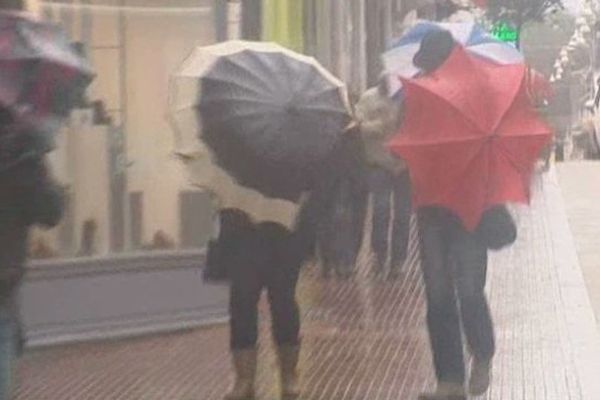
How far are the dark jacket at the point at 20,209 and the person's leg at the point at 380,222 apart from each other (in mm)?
9707

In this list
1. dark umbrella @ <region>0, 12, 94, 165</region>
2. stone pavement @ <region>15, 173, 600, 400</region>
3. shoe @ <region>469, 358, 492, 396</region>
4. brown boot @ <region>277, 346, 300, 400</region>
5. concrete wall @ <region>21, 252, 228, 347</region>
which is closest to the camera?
dark umbrella @ <region>0, 12, 94, 165</region>

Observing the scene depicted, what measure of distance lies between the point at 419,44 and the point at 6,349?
3821mm

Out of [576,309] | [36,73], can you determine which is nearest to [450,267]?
[36,73]

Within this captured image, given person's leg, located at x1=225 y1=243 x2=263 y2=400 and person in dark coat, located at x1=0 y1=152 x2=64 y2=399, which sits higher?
person in dark coat, located at x1=0 y1=152 x2=64 y2=399

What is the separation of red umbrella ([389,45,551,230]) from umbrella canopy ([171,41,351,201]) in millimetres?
370

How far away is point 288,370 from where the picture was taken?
375 inches

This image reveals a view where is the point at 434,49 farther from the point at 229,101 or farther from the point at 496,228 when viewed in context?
the point at 229,101

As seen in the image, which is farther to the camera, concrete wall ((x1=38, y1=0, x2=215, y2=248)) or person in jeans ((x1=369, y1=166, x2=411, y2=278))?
person in jeans ((x1=369, y1=166, x2=411, y2=278))

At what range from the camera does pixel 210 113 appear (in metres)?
9.25

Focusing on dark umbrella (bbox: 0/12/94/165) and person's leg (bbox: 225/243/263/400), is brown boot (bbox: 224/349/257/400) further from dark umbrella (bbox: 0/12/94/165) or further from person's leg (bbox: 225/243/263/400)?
dark umbrella (bbox: 0/12/94/165)

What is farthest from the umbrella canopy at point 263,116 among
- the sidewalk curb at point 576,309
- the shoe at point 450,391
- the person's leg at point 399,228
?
the person's leg at point 399,228

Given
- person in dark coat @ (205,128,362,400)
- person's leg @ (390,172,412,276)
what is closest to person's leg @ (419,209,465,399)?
person in dark coat @ (205,128,362,400)

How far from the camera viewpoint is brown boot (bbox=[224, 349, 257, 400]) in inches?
Result: 369

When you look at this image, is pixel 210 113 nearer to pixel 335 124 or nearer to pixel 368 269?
pixel 335 124
